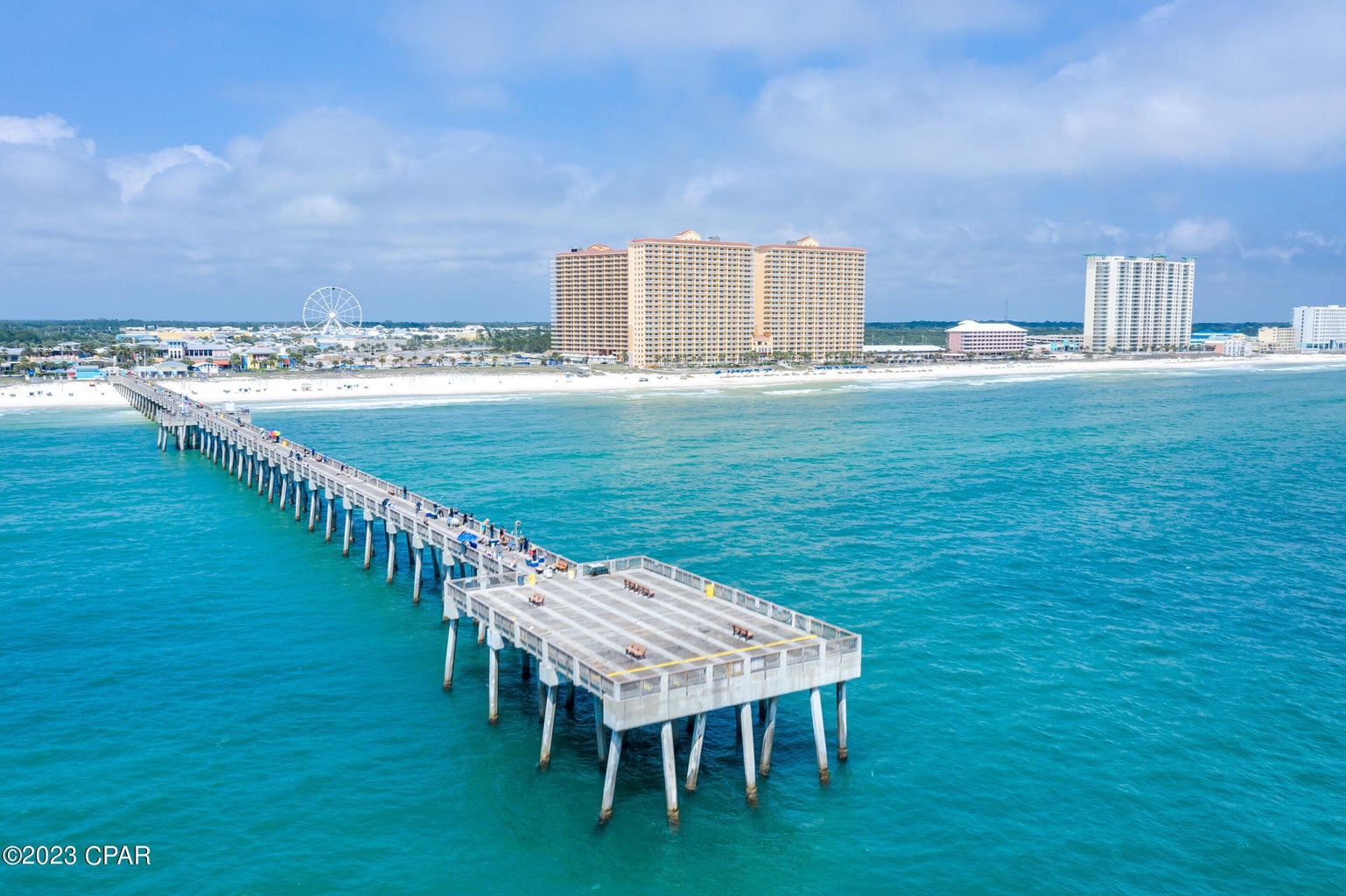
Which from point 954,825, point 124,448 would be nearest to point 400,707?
point 954,825

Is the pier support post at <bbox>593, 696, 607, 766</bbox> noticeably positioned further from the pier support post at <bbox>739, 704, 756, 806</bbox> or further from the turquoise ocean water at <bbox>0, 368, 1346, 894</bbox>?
the pier support post at <bbox>739, 704, 756, 806</bbox>

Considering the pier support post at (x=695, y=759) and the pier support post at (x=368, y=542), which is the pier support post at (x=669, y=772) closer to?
the pier support post at (x=695, y=759)

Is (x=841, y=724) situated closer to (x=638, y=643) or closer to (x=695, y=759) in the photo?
(x=695, y=759)

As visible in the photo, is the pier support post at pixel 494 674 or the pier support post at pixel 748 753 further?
the pier support post at pixel 494 674

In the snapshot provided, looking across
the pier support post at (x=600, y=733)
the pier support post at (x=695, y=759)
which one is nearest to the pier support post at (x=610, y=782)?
the pier support post at (x=600, y=733)

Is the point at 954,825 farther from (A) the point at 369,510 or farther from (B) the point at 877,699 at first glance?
(A) the point at 369,510

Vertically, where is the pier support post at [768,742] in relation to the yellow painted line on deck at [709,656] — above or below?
below

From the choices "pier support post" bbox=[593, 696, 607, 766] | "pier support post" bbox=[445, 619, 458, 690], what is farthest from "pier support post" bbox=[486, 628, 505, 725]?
"pier support post" bbox=[593, 696, 607, 766]
